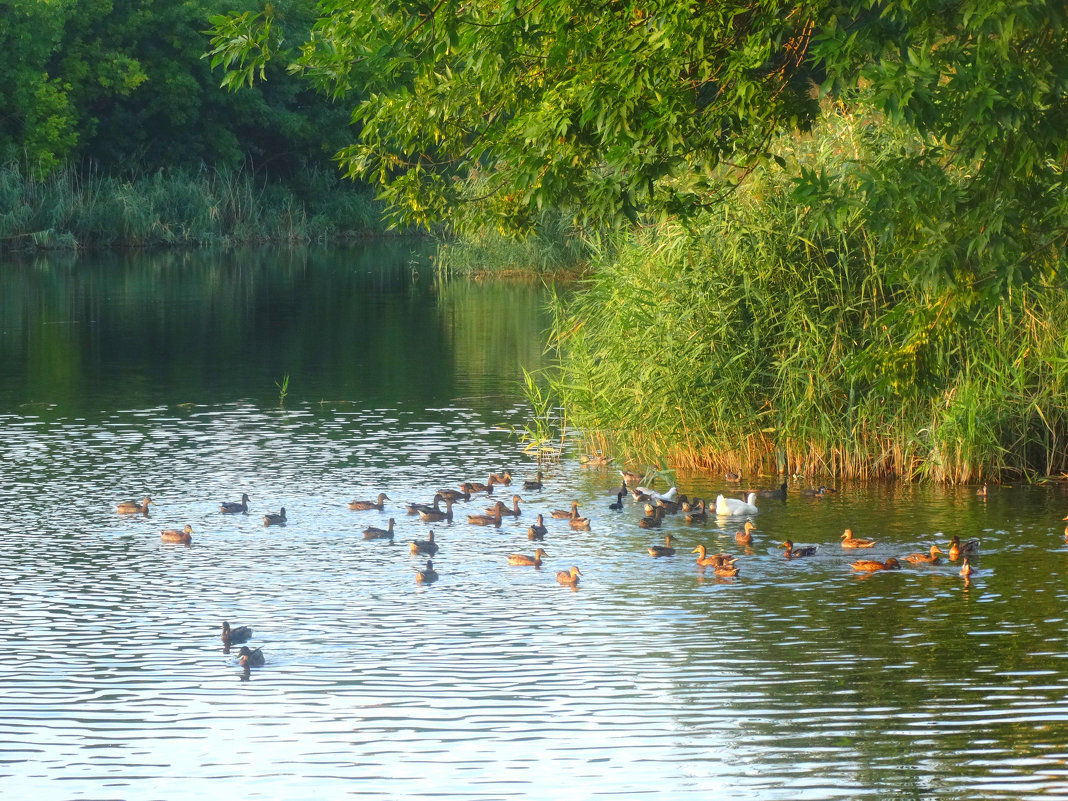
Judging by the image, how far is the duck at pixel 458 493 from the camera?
54.4 feet

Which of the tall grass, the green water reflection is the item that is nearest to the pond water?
the tall grass

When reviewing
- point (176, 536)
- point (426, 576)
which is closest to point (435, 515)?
point (426, 576)

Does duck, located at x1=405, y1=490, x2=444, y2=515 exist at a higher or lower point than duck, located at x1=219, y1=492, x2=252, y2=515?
higher

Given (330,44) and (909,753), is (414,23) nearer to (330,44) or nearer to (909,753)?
(330,44)

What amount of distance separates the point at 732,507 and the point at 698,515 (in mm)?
387

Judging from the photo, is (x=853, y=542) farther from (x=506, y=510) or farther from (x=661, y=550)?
(x=506, y=510)

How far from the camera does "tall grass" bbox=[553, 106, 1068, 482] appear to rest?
54.9ft

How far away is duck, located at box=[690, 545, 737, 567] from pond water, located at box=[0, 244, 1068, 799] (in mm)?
205

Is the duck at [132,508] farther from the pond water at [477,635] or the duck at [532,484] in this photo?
the duck at [532,484]

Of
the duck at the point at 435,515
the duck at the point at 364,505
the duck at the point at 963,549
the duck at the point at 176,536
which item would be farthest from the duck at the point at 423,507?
the duck at the point at 963,549

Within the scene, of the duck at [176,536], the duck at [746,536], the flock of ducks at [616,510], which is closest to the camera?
the flock of ducks at [616,510]

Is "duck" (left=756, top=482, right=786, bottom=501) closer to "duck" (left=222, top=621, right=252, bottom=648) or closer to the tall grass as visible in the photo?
the tall grass

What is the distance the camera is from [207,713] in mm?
10273

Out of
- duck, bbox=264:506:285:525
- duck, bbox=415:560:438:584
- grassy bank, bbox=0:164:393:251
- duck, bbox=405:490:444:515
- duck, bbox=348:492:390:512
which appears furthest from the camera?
grassy bank, bbox=0:164:393:251
